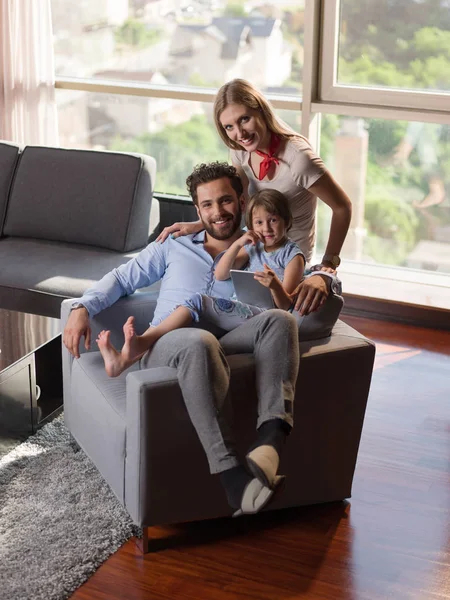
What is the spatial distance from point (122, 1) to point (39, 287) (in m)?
2.06

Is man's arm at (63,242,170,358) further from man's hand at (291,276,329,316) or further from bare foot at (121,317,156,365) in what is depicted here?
man's hand at (291,276,329,316)

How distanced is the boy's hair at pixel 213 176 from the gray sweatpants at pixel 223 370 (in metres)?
0.49

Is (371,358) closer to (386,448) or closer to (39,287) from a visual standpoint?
(386,448)

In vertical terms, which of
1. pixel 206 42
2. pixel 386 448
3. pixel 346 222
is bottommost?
pixel 386 448

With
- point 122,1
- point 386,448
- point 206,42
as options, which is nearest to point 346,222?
point 386,448

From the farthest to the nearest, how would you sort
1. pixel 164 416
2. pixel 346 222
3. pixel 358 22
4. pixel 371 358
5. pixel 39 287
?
pixel 358 22 < pixel 39 287 < pixel 346 222 < pixel 371 358 < pixel 164 416

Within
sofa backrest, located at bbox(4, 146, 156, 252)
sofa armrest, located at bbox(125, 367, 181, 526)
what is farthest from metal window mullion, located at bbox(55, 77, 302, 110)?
sofa armrest, located at bbox(125, 367, 181, 526)

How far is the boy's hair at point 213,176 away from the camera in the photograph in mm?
2785

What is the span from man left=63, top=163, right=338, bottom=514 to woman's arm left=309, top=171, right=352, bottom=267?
307mm

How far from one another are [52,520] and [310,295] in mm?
1038

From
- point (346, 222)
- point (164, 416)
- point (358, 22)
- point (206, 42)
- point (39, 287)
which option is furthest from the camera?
point (206, 42)

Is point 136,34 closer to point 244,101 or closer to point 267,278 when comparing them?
point 244,101

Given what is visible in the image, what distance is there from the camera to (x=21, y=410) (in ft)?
10.1

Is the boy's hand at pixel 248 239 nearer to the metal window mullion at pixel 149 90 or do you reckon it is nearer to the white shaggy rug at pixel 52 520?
the white shaggy rug at pixel 52 520
